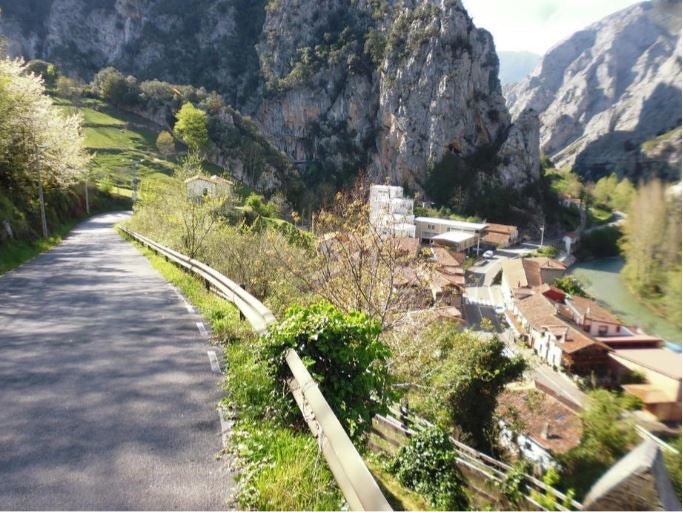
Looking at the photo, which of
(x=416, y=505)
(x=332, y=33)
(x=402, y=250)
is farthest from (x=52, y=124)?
(x=332, y=33)

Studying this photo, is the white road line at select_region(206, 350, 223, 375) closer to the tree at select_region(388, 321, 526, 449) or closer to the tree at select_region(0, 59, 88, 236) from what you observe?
the tree at select_region(388, 321, 526, 449)

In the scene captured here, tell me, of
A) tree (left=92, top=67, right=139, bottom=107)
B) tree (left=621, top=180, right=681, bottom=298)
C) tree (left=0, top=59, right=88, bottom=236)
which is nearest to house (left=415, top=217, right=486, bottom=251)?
tree (left=0, top=59, right=88, bottom=236)

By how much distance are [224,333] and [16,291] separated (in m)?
6.31

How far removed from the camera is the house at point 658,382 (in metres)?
2.40

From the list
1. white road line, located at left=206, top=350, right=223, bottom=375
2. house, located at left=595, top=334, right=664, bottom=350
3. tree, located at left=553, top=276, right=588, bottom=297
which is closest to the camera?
house, located at left=595, top=334, right=664, bottom=350

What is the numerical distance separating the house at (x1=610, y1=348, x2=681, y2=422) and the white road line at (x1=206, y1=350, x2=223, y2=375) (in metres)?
4.10

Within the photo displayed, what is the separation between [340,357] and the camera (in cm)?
378

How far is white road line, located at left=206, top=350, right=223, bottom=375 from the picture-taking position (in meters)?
4.87

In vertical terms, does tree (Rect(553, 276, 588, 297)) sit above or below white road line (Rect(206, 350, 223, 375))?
below

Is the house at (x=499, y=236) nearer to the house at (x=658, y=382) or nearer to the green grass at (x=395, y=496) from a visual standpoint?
the green grass at (x=395, y=496)

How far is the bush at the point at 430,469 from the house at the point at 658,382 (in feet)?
11.4

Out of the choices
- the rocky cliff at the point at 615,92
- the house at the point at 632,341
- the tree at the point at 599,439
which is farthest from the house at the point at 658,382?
the rocky cliff at the point at 615,92

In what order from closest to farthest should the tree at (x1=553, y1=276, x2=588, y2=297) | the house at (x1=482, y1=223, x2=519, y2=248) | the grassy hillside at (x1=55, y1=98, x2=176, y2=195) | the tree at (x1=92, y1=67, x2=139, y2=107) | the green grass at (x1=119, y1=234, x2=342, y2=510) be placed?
the green grass at (x1=119, y1=234, x2=342, y2=510) → the tree at (x1=553, y1=276, x2=588, y2=297) → the grassy hillside at (x1=55, y1=98, x2=176, y2=195) → the house at (x1=482, y1=223, x2=519, y2=248) → the tree at (x1=92, y1=67, x2=139, y2=107)

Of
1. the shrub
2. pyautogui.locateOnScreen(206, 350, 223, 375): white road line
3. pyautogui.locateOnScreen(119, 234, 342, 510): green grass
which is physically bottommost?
pyautogui.locateOnScreen(206, 350, 223, 375): white road line
